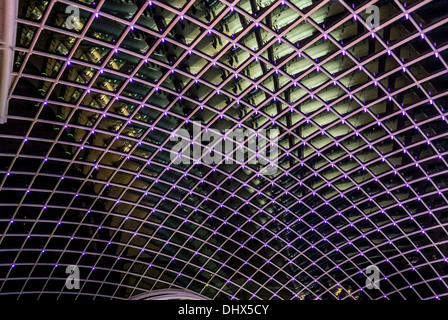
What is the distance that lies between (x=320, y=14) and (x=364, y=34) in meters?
4.53

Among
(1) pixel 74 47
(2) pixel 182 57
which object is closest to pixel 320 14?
(2) pixel 182 57

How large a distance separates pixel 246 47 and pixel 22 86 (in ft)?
72.4

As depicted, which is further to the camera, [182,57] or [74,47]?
[182,57]

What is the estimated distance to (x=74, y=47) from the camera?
45.8m
